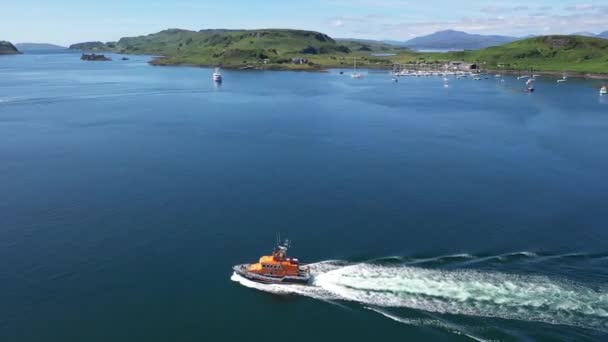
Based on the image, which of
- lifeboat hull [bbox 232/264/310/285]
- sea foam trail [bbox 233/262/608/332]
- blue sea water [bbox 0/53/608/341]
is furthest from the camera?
lifeboat hull [bbox 232/264/310/285]

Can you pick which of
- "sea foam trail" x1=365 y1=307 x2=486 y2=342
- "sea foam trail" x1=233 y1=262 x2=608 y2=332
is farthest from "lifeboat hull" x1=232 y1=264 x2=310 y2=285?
"sea foam trail" x1=365 y1=307 x2=486 y2=342

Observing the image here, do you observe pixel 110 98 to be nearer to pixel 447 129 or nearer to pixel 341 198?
pixel 447 129

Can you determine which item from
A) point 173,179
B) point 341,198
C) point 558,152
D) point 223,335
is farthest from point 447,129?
point 223,335

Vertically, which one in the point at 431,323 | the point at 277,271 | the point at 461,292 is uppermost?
the point at 277,271

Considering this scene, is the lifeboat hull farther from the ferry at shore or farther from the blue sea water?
the blue sea water

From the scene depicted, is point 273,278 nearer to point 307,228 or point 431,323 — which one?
point 307,228

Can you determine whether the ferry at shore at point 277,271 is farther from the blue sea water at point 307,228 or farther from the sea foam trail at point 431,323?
the sea foam trail at point 431,323

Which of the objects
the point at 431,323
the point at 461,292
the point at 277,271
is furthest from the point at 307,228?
the point at 431,323
